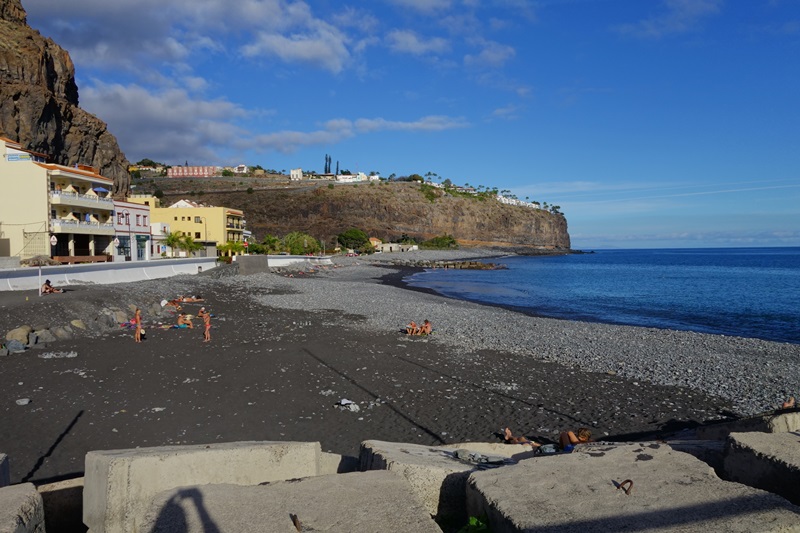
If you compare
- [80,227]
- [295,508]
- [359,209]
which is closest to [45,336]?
[295,508]

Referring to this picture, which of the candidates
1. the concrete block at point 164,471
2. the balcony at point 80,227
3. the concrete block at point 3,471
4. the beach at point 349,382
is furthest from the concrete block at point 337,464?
the balcony at point 80,227

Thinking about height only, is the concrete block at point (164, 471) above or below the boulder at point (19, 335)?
above

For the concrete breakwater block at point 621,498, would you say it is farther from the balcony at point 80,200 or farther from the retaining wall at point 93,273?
the balcony at point 80,200

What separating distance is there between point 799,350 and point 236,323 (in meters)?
22.8

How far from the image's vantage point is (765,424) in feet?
20.0

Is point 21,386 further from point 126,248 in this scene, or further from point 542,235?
point 542,235

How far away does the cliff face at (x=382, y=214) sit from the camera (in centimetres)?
14262

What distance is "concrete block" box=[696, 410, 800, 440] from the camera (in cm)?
590

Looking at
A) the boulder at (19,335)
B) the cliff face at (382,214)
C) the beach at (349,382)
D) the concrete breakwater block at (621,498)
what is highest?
the cliff face at (382,214)

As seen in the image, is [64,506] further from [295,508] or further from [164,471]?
[295,508]

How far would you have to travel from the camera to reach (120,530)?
168 inches

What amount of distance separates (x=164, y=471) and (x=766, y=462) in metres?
5.08

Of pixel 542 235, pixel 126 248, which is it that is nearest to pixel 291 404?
pixel 126 248

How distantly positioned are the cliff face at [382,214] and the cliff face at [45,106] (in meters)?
63.5
